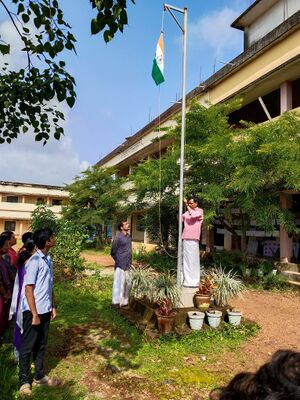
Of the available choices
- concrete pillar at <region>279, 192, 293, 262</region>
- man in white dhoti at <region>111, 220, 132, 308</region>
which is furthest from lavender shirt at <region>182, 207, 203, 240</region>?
concrete pillar at <region>279, 192, 293, 262</region>

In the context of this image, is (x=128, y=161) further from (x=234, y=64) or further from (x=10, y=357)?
(x=10, y=357)

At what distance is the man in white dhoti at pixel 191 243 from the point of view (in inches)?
277

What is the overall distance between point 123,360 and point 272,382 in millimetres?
4642

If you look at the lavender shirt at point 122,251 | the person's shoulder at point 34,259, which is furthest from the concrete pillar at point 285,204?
the person's shoulder at point 34,259

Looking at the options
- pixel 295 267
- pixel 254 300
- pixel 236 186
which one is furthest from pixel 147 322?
pixel 295 267

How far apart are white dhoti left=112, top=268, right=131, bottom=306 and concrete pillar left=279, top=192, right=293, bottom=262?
5832 mm

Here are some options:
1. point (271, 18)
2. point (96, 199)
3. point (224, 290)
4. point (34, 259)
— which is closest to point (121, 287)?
point (224, 290)

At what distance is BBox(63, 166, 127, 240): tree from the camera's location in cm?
2244

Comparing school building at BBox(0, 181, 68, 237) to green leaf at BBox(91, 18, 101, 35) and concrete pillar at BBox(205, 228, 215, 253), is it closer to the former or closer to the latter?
concrete pillar at BBox(205, 228, 215, 253)

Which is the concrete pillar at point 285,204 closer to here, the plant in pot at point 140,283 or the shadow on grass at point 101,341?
the plant in pot at point 140,283

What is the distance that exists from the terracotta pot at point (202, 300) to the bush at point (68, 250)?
589 cm

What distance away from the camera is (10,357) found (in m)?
5.06

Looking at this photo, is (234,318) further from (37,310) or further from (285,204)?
(285,204)

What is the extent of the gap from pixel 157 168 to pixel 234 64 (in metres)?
4.93
